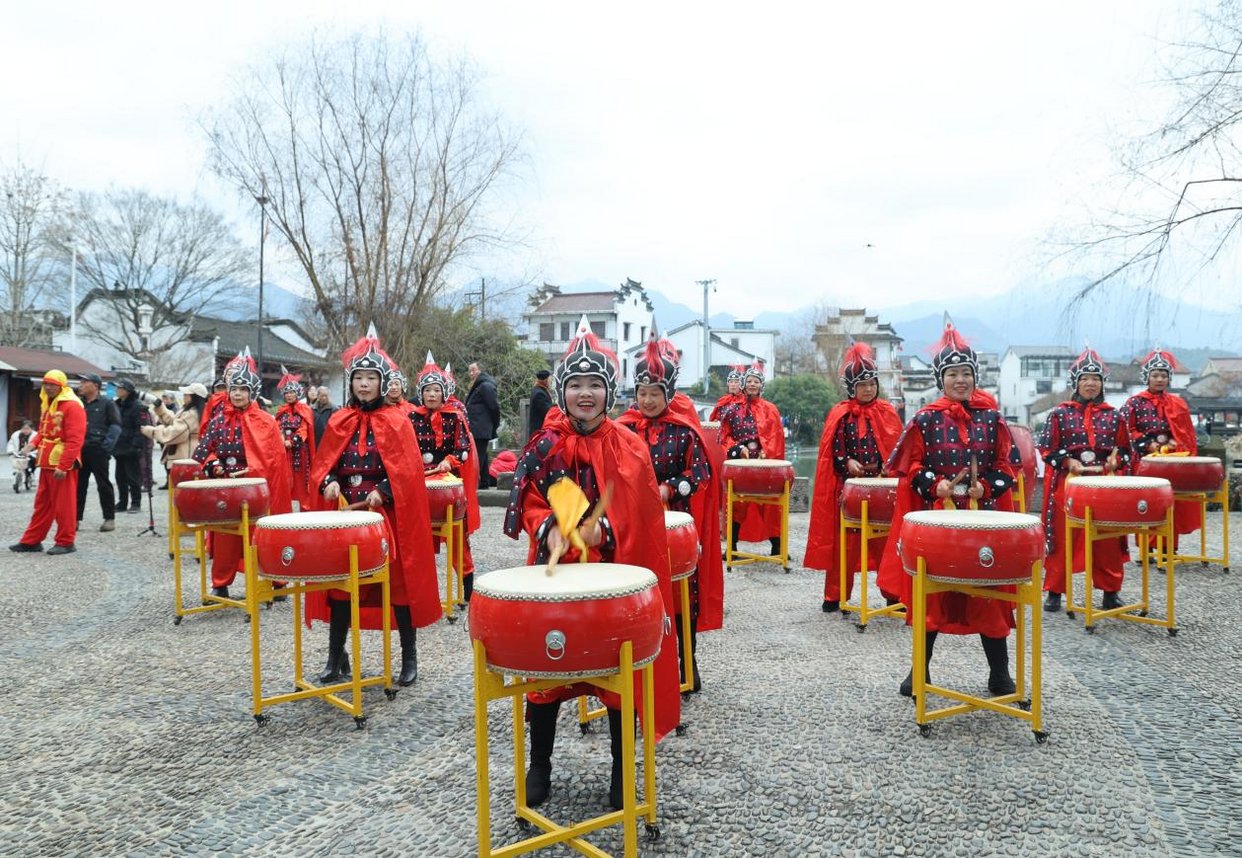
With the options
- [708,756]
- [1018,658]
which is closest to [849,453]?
[1018,658]

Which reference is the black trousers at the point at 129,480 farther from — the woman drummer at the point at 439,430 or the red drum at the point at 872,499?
the red drum at the point at 872,499

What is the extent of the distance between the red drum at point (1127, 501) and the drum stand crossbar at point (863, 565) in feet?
4.16

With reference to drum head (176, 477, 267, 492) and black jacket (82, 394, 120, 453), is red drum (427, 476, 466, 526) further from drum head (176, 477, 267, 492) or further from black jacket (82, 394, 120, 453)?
black jacket (82, 394, 120, 453)

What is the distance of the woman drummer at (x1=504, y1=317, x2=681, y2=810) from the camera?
333 centimetres

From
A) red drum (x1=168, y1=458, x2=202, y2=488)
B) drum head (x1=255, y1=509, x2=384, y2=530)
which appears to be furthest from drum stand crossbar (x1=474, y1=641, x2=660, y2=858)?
red drum (x1=168, y1=458, x2=202, y2=488)

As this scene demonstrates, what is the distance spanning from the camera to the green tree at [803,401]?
25266 millimetres

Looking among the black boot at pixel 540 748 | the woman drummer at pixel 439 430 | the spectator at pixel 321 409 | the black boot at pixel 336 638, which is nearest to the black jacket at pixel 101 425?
the spectator at pixel 321 409

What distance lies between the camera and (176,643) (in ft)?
18.8

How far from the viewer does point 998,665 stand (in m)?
4.48

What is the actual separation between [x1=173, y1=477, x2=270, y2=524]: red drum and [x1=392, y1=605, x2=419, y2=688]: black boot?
5.93ft

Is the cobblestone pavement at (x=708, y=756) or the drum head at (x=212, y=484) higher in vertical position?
the drum head at (x=212, y=484)

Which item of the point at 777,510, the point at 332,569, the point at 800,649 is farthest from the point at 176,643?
the point at 777,510

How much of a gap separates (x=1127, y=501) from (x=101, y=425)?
33.9 ft

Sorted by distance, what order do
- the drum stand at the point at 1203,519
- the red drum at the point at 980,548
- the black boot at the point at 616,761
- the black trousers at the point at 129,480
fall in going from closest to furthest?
the black boot at the point at 616,761
the red drum at the point at 980,548
the drum stand at the point at 1203,519
the black trousers at the point at 129,480
